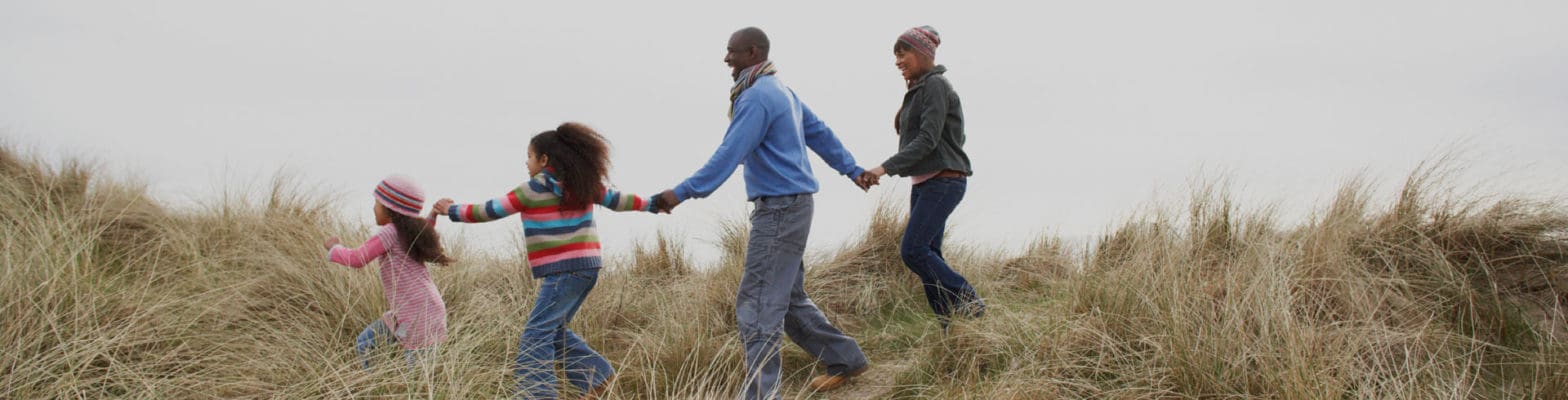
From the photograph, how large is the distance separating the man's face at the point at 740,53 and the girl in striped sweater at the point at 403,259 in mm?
1508

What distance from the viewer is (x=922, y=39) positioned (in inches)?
207

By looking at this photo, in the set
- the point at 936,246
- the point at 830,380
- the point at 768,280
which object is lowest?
the point at 830,380

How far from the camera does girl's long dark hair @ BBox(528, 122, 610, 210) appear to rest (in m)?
4.36

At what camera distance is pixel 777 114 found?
4188 millimetres

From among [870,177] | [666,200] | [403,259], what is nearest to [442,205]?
[403,259]

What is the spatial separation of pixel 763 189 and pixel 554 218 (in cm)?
91

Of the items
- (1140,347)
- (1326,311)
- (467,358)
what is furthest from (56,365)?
(1326,311)

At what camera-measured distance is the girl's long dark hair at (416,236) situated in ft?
14.9

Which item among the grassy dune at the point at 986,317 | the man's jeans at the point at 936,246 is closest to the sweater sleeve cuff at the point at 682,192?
the grassy dune at the point at 986,317

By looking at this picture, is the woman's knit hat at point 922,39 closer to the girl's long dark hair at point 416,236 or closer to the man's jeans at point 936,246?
the man's jeans at point 936,246

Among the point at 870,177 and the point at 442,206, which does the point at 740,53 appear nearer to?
the point at 870,177

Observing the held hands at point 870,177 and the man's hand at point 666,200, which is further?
the held hands at point 870,177

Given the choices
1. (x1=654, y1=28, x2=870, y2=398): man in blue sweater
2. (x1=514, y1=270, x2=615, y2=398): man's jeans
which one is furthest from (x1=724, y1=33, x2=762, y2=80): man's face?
(x1=514, y1=270, x2=615, y2=398): man's jeans

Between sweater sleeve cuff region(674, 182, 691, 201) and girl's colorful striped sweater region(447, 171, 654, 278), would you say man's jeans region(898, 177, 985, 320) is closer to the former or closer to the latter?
sweater sleeve cuff region(674, 182, 691, 201)
